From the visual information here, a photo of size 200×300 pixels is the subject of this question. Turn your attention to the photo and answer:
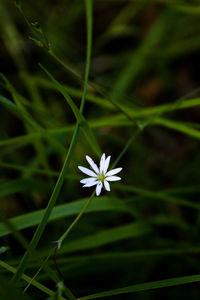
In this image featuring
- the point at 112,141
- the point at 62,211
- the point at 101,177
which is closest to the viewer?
the point at 101,177

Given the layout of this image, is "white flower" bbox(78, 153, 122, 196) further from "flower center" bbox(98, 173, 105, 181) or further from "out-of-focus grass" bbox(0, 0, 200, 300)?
"out-of-focus grass" bbox(0, 0, 200, 300)

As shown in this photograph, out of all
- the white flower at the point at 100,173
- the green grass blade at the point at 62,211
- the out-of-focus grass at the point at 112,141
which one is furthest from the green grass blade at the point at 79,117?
the green grass blade at the point at 62,211

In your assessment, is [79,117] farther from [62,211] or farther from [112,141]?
[112,141]

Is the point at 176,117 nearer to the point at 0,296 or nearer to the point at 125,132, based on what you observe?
the point at 125,132

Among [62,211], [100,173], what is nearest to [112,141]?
[62,211]

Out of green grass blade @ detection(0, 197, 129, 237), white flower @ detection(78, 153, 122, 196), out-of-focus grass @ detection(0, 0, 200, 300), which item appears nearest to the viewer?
white flower @ detection(78, 153, 122, 196)

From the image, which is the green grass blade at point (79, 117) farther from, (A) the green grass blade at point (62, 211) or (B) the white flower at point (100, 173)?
(A) the green grass blade at point (62, 211)

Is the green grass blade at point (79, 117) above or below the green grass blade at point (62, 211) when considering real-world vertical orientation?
above

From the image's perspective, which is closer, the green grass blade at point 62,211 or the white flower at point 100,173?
the white flower at point 100,173

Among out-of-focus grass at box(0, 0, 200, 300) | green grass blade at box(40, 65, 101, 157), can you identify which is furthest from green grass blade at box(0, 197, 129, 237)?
green grass blade at box(40, 65, 101, 157)
